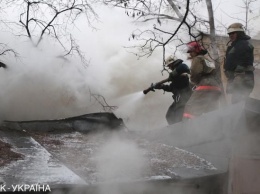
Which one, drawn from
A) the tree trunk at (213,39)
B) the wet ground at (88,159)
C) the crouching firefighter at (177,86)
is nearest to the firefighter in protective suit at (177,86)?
the crouching firefighter at (177,86)

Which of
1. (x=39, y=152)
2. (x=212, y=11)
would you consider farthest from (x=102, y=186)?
(x=212, y=11)

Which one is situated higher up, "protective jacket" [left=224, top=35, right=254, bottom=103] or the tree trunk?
the tree trunk

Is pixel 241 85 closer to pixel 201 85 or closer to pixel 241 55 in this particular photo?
pixel 241 55

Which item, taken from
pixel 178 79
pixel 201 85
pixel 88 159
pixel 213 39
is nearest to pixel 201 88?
pixel 201 85

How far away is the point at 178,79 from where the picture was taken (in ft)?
22.1

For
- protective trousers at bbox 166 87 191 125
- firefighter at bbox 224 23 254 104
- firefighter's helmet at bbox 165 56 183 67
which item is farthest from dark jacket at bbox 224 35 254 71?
protective trousers at bbox 166 87 191 125

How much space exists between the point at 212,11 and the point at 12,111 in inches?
251

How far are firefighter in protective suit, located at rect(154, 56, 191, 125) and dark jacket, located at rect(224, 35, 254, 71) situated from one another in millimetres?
1094

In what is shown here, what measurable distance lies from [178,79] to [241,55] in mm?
1522

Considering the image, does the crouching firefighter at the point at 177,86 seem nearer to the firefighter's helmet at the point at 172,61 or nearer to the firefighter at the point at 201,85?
the firefighter's helmet at the point at 172,61

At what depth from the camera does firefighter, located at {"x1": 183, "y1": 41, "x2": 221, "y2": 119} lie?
6070 millimetres

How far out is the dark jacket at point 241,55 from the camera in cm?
550

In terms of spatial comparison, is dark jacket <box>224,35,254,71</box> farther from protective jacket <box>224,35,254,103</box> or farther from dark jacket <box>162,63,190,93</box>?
dark jacket <box>162,63,190,93</box>

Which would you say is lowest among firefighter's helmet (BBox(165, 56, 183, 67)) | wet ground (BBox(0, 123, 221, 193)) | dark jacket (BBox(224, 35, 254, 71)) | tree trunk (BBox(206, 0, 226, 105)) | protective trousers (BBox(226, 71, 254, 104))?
wet ground (BBox(0, 123, 221, 193))
